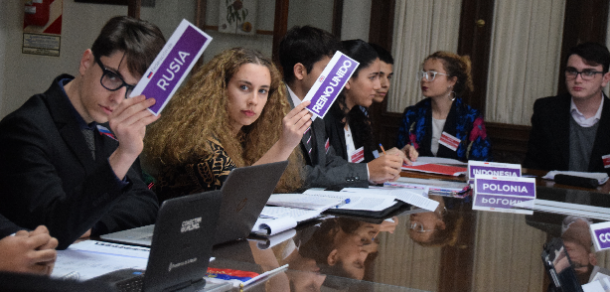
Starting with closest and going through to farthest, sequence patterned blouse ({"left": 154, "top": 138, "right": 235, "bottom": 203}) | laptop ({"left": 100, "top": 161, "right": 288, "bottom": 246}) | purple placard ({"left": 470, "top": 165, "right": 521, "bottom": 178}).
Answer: laptop ({"left": 100, "top": 161, "right": 288, "bottom": 246}) < patterned blouse ({"left": 154, "top": 138, "right": 235, "bottom": 203}) < purple placard ({"left": 470, "top": 165, "right": 521, "bottom": 178})

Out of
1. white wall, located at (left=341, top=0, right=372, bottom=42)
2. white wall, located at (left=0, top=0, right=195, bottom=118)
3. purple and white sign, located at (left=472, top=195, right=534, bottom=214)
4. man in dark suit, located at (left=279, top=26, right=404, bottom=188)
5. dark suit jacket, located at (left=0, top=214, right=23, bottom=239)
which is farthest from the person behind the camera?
white wall, located at (left=341, top=0, right=372, bottom=42)

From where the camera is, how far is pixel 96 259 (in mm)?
1202

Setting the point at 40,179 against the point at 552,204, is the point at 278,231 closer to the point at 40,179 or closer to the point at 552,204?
the point at 40,179

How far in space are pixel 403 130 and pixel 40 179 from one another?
3162 mm

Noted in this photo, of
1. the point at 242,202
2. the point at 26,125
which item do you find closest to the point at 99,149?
the point at 26,125

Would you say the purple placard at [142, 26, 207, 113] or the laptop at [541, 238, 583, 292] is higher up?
the purple placard at [142, 26, 207, 113]

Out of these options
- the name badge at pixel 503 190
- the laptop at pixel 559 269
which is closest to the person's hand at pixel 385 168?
the name badge at pixel 503 190

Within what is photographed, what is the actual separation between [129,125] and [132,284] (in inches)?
16.3

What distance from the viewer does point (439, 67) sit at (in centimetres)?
427

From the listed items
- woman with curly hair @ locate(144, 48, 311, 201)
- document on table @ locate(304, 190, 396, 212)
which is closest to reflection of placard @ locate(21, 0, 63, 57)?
woman with curly hair @ locate(144, 48, 311, 201)

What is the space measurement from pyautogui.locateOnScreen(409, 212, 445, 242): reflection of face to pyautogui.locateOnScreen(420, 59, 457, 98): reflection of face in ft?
7.32

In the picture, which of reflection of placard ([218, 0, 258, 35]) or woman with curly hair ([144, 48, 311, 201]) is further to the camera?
reflection of placard ([218, 0, 258, 35])

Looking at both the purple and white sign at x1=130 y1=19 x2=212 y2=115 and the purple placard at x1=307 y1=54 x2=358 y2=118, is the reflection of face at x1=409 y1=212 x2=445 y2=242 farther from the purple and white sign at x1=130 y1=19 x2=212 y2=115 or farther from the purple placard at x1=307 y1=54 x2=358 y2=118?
the purple and white sign at x1=130 y1=19 x2=212 y2=115

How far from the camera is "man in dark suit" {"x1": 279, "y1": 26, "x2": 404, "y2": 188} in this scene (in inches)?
104
